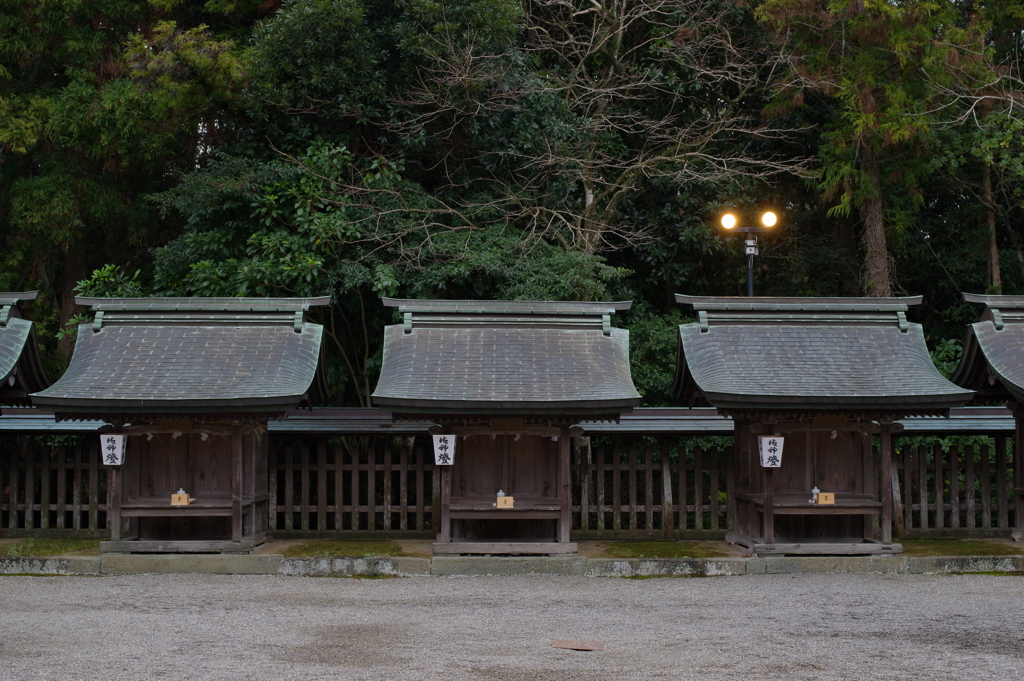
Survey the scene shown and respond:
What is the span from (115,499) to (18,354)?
89.2 inches

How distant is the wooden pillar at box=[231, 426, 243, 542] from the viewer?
429 inches

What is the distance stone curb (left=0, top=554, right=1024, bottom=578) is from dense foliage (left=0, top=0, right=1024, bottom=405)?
5.62 metres

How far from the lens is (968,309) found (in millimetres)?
19688

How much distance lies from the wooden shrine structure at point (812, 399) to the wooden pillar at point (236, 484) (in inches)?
219

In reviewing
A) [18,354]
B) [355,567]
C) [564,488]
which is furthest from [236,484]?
[564,488]

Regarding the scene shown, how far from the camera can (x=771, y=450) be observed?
10.7 metres

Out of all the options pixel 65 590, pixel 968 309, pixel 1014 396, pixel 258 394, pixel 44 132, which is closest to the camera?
pixel 65 590

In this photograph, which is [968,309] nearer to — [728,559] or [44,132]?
[728,559]

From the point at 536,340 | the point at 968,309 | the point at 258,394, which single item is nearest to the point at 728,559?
the point at 536,340

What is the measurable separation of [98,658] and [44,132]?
13521mm

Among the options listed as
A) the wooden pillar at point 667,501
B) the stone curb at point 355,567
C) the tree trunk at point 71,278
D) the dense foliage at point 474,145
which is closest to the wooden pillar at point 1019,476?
the wooden pillar at point 667,501

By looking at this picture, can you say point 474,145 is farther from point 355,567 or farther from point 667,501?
point 355,567

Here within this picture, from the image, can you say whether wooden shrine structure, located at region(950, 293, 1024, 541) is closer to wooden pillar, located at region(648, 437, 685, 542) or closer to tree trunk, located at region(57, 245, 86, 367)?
wooden pillar, located at region(648, 437, 685, 542)

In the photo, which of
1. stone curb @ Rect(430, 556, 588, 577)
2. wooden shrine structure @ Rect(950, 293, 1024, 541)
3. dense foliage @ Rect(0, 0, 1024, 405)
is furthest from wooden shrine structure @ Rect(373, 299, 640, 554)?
wooden shrine structure @ Rect(950, 293, 1024, 541)
